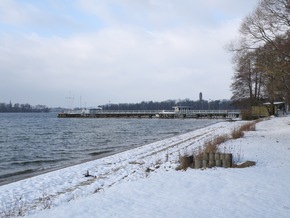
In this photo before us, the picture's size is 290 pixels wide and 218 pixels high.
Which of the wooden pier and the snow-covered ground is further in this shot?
the wooden pier

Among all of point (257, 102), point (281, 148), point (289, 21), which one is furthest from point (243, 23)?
point (257, 102)

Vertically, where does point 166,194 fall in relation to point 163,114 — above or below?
below

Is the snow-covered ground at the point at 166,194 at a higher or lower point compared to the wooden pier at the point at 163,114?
lower

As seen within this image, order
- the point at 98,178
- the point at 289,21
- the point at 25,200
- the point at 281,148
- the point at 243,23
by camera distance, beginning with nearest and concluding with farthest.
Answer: the point at 25,200 < the point at 98,178 < the point at 281,148 < the point at 289,21 < the point at 243,23

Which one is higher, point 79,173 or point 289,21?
point 289,21

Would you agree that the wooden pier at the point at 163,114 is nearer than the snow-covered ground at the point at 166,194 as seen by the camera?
No

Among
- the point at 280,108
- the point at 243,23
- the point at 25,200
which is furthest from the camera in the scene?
the point at 280,108

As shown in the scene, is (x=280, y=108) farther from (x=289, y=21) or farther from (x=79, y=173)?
(x=79, y=173)

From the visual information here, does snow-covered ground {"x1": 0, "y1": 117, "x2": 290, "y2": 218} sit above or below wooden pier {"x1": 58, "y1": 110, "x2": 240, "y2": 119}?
below

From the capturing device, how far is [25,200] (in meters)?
11.2

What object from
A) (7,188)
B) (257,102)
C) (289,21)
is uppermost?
(289,21)

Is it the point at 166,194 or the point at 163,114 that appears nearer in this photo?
the point at 166,194

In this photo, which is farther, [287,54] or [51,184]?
[287,54]

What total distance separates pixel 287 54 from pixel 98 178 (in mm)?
19606
